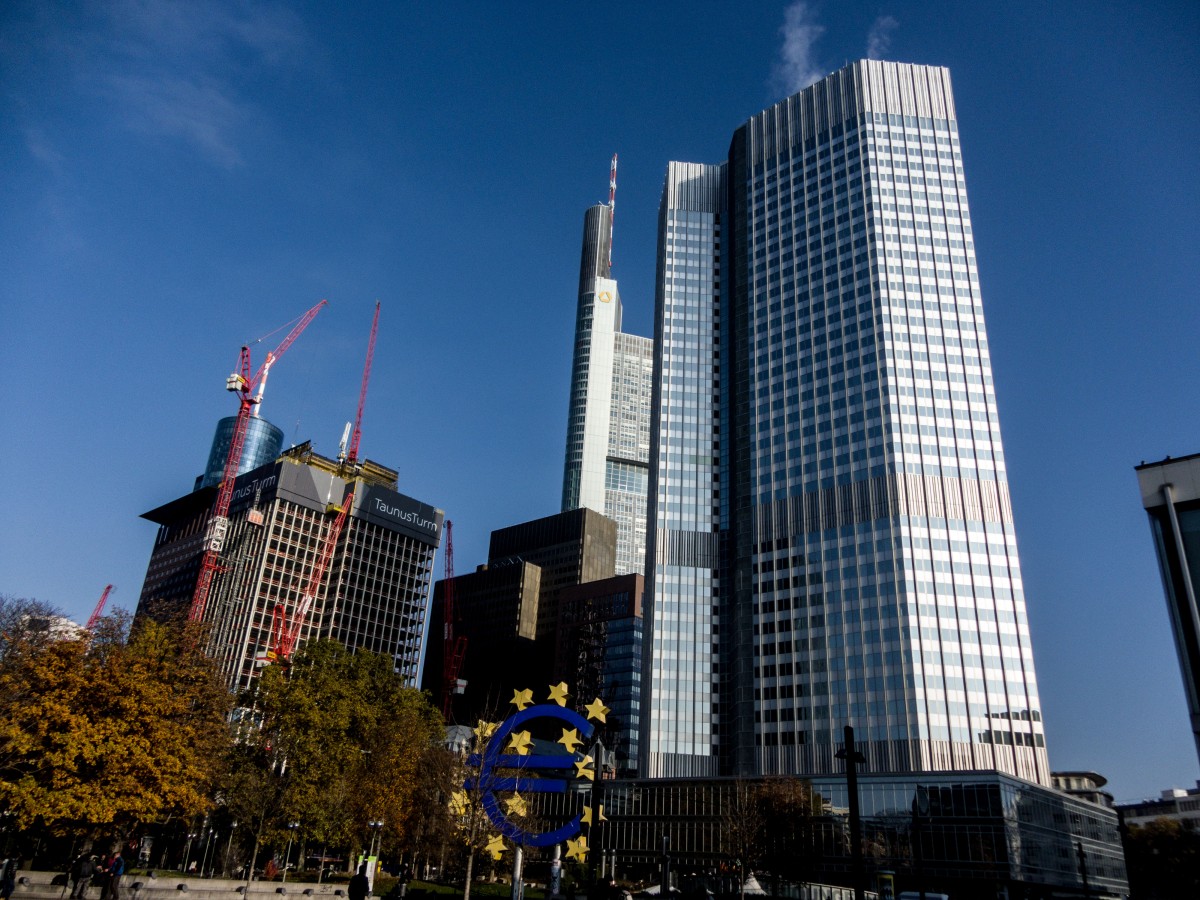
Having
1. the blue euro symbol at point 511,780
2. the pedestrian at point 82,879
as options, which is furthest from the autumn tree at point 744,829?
the pedestrian at point 82,879

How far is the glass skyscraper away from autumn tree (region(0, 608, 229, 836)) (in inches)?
3331

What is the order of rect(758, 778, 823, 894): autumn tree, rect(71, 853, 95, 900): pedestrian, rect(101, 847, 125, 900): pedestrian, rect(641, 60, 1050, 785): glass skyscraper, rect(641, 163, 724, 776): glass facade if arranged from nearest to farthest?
rect(101, 847, 125, 900): pedestrian < rect(71, 853, 95, 900): pedestrian < rect(758, 778, 823, 894): autumn tree < rect(641, 60, 1050, 785): glass skyscraper < rect(641, 163, 724, 776): glass facade

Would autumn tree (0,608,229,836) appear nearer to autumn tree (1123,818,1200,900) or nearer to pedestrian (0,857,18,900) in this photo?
pedestrian (0,857,18,900)

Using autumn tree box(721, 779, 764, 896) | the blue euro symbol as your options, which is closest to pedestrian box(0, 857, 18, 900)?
the blue euro symbol

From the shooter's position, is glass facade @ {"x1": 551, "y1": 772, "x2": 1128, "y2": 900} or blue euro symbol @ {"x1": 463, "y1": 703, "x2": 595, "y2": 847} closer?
blue euro symbol @ {"x1": 463, "y1": 703, "x2": 595, "y2": 847}

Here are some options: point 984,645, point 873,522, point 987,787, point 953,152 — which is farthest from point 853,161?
point 987,787

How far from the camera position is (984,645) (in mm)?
111250

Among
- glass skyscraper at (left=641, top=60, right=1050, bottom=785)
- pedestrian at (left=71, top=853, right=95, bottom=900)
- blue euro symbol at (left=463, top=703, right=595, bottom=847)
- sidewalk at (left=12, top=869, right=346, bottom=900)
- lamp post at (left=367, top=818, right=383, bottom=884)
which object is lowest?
sidewalk at (left=12, top=869, right=346, bottom=900)

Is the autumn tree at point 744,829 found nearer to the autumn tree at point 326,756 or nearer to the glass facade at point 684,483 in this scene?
the autumn tree at point 326,756

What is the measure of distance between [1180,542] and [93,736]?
168 feet

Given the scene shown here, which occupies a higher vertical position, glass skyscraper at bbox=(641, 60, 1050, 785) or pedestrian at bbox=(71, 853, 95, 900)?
glass skyscraper at bbox=(641, 60, 1050, 785)

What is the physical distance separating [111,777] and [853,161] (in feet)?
446

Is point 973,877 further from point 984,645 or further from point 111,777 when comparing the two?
point 111,777

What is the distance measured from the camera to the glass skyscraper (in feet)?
368
